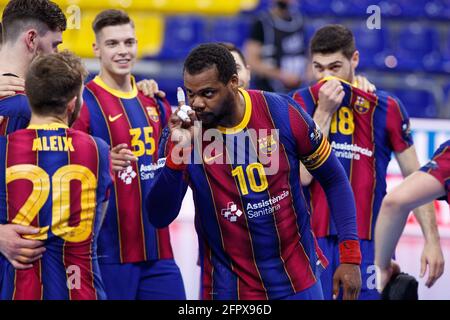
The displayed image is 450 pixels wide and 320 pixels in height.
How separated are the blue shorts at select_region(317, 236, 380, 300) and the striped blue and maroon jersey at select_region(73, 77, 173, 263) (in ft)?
2.99

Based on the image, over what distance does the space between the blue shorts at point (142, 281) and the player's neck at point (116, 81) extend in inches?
41.7

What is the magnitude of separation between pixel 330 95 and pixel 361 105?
323 mm

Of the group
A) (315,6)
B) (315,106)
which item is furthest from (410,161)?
(315,6)

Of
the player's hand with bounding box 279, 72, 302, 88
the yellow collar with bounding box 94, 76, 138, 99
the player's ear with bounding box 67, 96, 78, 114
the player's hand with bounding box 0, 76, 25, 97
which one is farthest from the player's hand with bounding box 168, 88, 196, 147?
the player's hand with bounding box 279, 72, 302, 88

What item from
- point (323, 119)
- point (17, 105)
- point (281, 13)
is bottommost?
point (17, 105)

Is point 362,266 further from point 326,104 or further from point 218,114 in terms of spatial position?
point 218,114

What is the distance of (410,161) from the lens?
5520mm

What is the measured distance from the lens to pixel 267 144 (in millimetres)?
4199

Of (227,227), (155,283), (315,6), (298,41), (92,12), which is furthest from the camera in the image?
(92,12)

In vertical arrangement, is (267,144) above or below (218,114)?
below

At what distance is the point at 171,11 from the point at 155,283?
843cm

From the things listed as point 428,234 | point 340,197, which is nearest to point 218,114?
point 340,197

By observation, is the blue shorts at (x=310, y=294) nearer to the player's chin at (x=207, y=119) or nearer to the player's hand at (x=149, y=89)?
the player's chin at (x=207, y=119)

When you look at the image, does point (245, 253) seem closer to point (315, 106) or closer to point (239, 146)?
point (239, 146)
